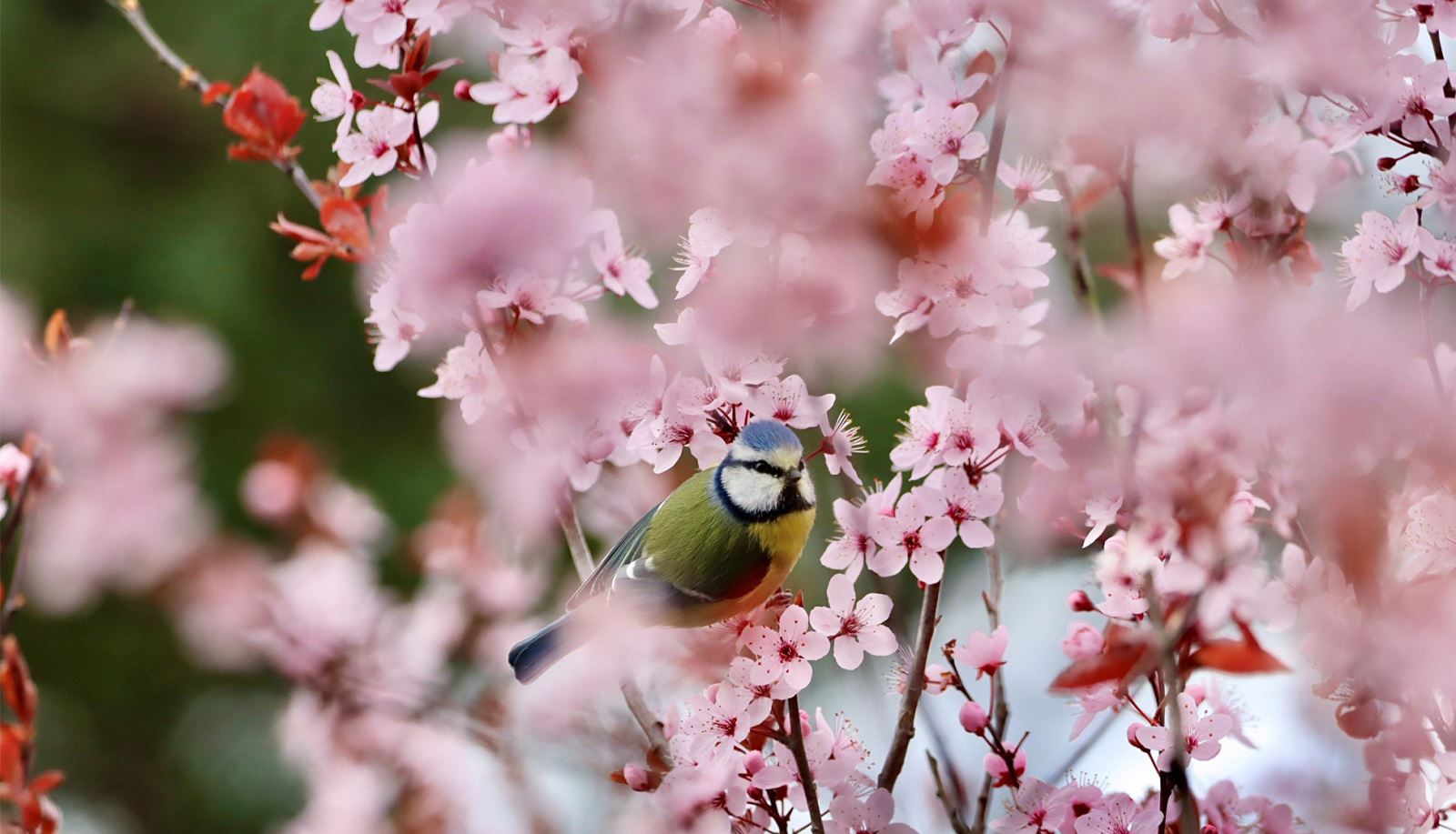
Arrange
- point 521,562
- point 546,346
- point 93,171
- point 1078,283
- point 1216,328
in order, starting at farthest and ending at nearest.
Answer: point 93,171
point 521,562
point 546,346
point 1078,283
point 1216,328

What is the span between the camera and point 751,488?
0.92 meters

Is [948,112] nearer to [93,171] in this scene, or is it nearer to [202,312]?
[202,312]

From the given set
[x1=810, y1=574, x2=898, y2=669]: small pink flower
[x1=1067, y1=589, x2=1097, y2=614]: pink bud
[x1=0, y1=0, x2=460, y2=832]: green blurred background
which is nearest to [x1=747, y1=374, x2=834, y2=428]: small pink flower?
[x1=810, y1=574, x2=898, y2=669]: small pink flower

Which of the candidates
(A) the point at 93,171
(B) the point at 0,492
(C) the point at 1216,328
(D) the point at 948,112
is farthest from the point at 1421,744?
(A) the point at 93,171

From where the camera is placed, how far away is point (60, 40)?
4402 millimetres

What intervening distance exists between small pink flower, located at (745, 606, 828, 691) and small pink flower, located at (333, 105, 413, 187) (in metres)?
0.44

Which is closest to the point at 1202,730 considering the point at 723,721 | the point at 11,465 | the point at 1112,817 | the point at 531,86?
the point at 1112,817

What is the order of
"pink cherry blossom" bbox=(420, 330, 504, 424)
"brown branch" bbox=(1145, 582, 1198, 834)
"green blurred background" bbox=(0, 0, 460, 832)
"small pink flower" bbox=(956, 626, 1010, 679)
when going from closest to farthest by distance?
"brown branch" bbox=(1145, 582, 1198, 834) < "small pink flower" bbox=(956, 626, 1010, 679) < "pink cherry blossom" bbox=(420, 330, 504, 424) < "green blurred background" bbox=(0, 0, 460, 832)

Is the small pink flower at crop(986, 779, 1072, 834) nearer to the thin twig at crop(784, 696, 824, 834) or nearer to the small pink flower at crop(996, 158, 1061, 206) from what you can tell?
the thin twig at crop(784, 696, 824, 834)

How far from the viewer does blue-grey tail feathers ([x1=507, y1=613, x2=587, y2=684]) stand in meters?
0.89

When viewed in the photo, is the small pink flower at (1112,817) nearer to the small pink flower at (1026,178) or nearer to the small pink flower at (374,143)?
the small pink flower at (1026,178)

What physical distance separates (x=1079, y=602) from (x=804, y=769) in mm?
228

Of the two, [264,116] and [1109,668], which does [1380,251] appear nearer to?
[1109,668]

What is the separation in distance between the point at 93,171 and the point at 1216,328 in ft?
16.0
